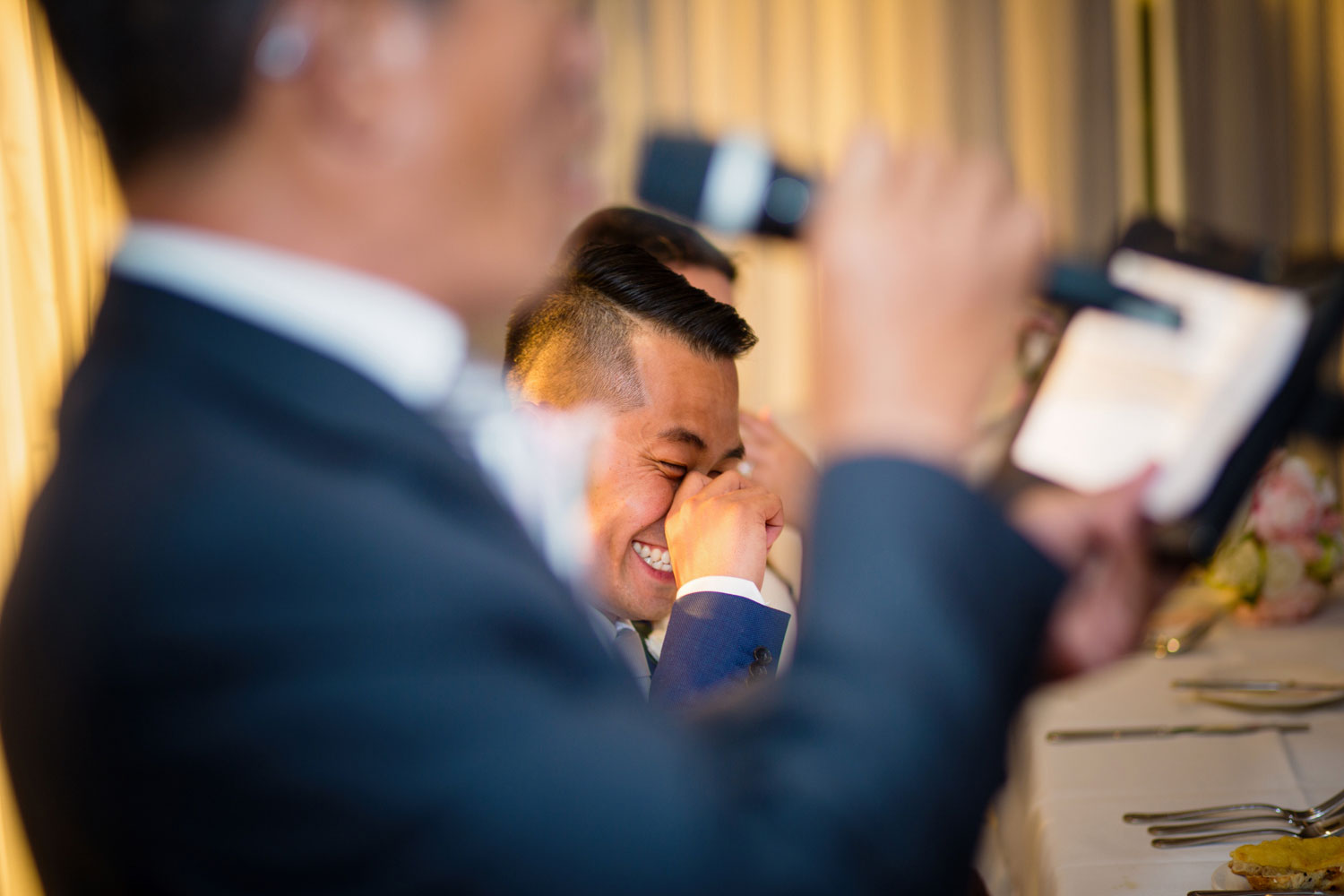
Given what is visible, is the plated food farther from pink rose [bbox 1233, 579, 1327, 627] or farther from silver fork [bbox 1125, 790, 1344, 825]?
pink rose [bbox 1233, 579, 1327, 627]

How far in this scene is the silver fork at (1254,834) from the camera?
35.3 inches

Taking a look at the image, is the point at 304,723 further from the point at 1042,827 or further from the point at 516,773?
the point at 1042,827

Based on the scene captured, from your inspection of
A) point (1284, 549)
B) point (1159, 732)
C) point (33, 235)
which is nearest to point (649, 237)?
point (1159, 732)

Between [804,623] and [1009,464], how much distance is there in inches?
5.4

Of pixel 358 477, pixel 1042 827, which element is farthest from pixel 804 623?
pixel 1042 827

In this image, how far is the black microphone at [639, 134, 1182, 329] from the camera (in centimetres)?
41

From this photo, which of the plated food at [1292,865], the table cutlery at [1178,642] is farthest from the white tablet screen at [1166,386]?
the table cutlery at [1178,642]

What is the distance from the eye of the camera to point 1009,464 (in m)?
0.47

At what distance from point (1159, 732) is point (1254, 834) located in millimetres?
312

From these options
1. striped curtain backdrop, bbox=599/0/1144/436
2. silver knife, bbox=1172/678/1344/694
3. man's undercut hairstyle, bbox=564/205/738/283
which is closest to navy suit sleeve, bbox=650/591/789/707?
man's undercut hairstyle, bbox=564/205/738/283

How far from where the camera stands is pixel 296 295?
0.39 meters

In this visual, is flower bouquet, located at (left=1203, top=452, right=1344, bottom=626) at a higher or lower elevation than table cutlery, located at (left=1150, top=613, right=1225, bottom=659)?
higher

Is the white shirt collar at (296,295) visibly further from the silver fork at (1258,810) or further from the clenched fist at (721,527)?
the silver fork at (1258,810)

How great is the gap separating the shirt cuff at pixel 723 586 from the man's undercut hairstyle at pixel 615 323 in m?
0.14
